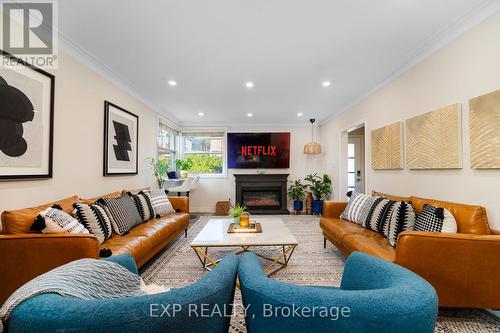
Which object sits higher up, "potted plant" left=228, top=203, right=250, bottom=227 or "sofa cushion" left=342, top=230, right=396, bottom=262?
"potted plant" left=228, top=203, right=250, bottom=227

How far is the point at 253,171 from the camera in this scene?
6109mm

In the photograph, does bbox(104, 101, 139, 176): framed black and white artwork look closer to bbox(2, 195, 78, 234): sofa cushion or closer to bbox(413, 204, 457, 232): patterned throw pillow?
bbox(2, 195, 78, 234): sofa cushion

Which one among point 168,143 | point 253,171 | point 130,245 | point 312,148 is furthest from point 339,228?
point 168,143

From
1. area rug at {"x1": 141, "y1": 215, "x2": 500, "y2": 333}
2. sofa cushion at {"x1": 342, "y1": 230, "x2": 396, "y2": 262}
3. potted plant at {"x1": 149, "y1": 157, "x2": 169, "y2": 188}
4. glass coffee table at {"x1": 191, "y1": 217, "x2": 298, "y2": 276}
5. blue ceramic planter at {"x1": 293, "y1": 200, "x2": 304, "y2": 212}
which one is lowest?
area rug at {"x1": 141, "y1": 215, "x2": 500, "y2": 333}

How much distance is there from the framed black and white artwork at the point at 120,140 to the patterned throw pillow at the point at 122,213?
2.01 ft

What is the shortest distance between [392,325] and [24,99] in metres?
2.92

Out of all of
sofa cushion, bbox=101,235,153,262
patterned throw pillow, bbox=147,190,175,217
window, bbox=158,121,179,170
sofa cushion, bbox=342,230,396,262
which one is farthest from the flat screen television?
sofa cushion, bbox=101,235,153,262

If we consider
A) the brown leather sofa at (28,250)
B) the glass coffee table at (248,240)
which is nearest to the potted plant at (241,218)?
the glass coffee table at (248,240)

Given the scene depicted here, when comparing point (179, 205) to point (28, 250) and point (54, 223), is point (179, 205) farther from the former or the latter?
point (28, 250)

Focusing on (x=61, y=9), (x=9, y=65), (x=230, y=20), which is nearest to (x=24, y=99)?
(x=9, y=65)

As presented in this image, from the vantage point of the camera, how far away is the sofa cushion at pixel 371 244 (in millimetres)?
1895

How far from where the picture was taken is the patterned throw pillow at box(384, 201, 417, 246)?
6.87 ft

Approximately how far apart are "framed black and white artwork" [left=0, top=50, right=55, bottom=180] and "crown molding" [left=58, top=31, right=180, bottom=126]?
0.43m

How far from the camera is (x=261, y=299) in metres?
0.75
